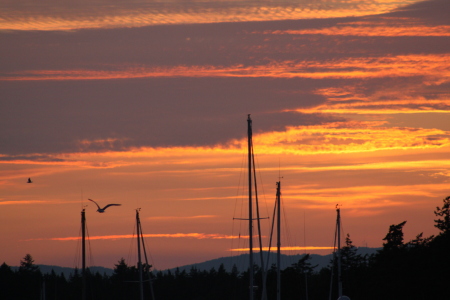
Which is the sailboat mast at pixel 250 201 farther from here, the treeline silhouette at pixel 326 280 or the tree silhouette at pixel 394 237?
the tree silhouette at pixel 394 237

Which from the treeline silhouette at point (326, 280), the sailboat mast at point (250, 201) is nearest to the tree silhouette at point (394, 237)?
the treeline silhouette at point (326, 280)

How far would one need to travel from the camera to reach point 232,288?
14712 cm

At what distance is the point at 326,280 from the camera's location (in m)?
122

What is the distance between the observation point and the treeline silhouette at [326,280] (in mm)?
78000

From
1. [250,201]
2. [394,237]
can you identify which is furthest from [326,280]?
→ [250,201]

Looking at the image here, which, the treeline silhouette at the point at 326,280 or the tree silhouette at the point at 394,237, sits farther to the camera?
the tree silhouette at the point at 394,237

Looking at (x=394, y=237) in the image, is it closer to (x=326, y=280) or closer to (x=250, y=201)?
(x=326, y=280)

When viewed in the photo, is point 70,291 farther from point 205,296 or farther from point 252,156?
point 252,156

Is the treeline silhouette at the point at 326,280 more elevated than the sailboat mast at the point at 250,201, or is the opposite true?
the sailboat mast at the point at 250,201

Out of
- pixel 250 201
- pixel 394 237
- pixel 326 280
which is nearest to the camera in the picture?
pixel 250 201

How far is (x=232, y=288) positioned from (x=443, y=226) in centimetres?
7032

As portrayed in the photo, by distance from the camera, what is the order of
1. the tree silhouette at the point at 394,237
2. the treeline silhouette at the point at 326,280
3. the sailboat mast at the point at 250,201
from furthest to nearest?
the tree silhouette at the point at 394,237 < the treeline silhouette at the point at 326,280 < the sailboat mast at the point at 250,201

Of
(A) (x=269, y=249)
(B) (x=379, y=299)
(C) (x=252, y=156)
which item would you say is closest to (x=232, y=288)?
(B) (x=379, y=299)

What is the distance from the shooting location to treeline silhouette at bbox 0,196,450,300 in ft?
256
